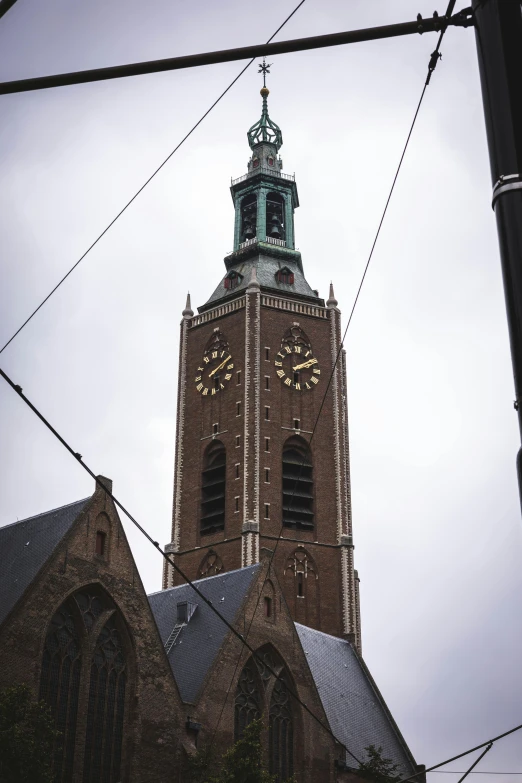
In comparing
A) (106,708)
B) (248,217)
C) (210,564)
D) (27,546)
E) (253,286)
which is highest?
(248,217)

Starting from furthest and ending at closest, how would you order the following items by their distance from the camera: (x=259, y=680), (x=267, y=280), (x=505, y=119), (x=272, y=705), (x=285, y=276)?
(x=285, y=276), (x=267, y=280), (x=272, y=705), (x=259, y=680), (x=505, y=119)

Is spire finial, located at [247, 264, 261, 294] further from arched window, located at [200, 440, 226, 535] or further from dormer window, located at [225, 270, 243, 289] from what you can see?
arched window, located at [200, 440, 226, 535]

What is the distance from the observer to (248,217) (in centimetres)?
8500

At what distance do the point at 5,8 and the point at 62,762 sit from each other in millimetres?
29258

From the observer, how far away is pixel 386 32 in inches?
290

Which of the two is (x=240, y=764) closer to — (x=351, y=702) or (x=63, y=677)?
(x=63, y=677)

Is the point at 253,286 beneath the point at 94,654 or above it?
above

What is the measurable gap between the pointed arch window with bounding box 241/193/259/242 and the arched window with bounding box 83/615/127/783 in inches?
2061

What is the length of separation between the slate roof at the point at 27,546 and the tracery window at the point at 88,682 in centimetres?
161

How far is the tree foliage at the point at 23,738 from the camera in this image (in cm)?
2578

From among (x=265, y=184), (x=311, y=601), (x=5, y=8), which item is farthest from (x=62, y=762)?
(x=265, y=184)

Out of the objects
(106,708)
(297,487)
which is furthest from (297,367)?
(106,708)

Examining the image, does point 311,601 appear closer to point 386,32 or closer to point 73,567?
point 73,567

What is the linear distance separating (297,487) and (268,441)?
371 cm
